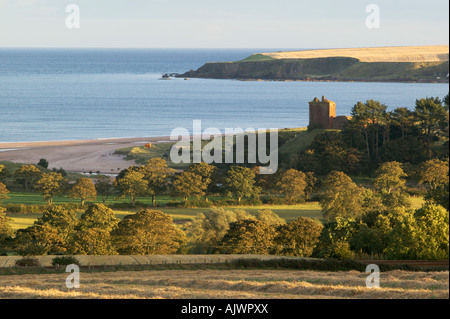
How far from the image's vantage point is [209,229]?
33.1m

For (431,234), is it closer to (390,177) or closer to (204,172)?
(390,177)

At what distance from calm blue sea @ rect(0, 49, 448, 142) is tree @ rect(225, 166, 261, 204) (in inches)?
1842

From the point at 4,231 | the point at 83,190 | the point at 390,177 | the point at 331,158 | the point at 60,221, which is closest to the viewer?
the point at 60,221

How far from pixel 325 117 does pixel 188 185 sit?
24.9 meters

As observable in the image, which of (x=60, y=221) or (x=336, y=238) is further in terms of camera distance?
(x=60, y=221)

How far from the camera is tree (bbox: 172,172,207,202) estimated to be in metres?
45.2

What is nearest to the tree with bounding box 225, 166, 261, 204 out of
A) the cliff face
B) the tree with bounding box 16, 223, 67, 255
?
the tree with bounding box 16, 223, 67, 255

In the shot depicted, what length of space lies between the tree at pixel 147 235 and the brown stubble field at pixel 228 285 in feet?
21.0

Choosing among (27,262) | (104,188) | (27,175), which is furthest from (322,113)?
(27,262)

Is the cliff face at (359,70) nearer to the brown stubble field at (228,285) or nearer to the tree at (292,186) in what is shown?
the tree at (292,186)

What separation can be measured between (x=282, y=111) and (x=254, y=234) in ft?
320

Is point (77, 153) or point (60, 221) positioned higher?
point (60, 221)

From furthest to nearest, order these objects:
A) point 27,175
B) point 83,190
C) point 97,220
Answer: point 27,175 → point 83,190 → point 97,220

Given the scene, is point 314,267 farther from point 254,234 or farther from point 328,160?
point 328,160
